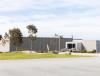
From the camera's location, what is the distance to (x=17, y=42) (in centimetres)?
7056

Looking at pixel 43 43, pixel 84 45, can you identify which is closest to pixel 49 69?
pixel 84 45

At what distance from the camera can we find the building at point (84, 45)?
280 feet

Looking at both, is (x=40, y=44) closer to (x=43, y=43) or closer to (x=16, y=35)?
(x=43, y=43)

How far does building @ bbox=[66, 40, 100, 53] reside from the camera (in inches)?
3361

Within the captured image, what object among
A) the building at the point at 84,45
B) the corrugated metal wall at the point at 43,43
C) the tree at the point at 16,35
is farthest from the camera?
the corrugated metal wall at the point at 43,43

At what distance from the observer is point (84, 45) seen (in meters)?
88.4

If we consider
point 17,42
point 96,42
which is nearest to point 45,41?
point 96,42

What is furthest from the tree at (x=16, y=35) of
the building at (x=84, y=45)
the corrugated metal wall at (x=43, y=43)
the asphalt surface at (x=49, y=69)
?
the asphalt surface at (x=49, y=69)

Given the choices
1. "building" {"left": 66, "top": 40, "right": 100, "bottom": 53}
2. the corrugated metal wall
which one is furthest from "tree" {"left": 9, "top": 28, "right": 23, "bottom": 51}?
"building" {"left": 66, "top": 40, "right": 100, "bottom": 53}

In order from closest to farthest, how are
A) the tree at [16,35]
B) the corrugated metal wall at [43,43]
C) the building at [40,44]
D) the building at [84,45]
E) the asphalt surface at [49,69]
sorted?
the asphalt surface at [49,69], the tree at [16,35], the building at [40,44], the building at [84,45], the corrugated metal wall at [43,43]

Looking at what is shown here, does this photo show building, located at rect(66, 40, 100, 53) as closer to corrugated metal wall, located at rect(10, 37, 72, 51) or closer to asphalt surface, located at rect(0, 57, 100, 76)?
corrugated metal wall, located at rect(10, 37, 72, 51)

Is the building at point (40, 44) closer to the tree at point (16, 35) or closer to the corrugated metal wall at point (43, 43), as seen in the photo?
the corrugated metal wall at point (43, 43)

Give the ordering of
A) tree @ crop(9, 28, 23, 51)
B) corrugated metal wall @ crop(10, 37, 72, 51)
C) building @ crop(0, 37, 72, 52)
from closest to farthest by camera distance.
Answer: tree @ crop(9, 28, 23, 51) → building @ crop(0, 37, 72, 52) → corrugated metal wall @ crop(10, 37, 72, 51)

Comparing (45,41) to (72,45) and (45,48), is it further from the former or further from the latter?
(72,45)
